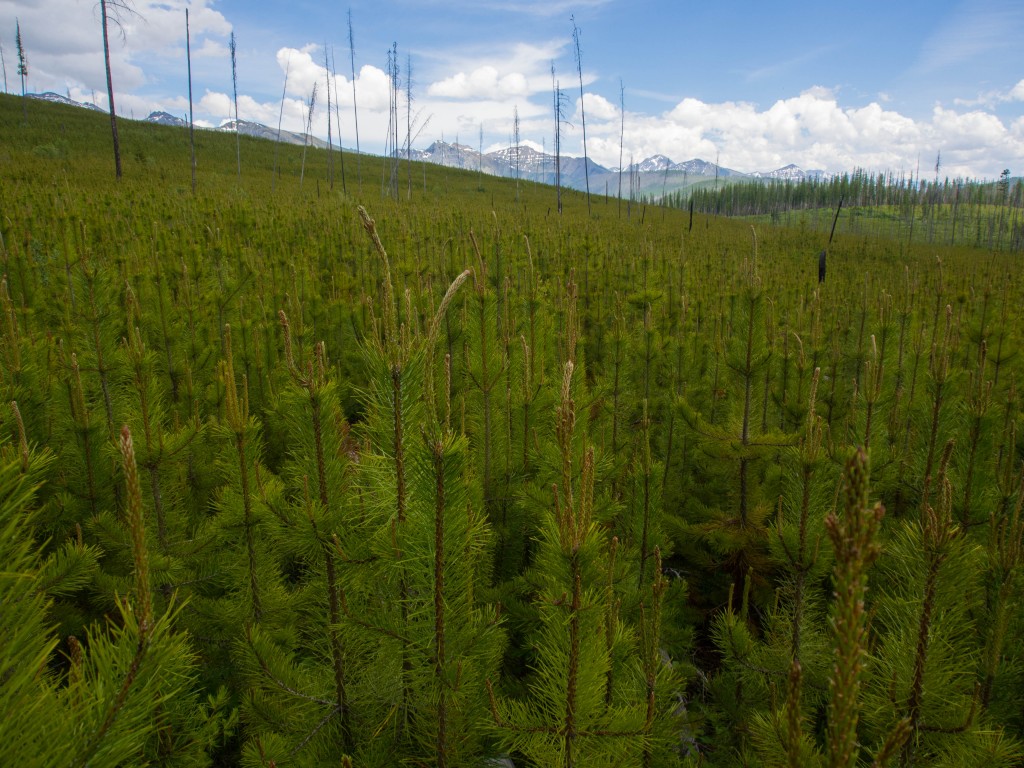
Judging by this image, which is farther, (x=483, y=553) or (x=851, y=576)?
(x=483, y=553)

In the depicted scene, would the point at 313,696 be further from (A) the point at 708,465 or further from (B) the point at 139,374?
(A) the point at 708,465

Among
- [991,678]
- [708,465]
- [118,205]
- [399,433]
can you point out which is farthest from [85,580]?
[118,205]

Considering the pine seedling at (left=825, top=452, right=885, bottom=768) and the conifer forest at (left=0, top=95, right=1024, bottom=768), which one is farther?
the conifer forest at (left=0, top=95, right=1024, bottom=768)

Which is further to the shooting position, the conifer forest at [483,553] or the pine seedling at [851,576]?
the conifer forest at [483,553]

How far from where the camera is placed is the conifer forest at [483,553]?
93 centimetres

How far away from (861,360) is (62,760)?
593 cm

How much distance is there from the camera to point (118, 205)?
10.5 meters

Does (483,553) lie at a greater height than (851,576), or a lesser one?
lesser

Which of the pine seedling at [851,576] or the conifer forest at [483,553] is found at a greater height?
the pine seedling at [851,576]

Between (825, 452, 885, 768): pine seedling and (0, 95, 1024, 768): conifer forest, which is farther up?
(825, 452, 885, 768): pine seedling

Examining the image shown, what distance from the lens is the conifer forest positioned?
93 centimetres

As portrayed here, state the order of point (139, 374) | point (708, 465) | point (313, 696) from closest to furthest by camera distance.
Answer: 1. point (313, 696)
2. point (139, 374)
3. point (708, 465)

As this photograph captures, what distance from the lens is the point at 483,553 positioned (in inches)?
71.1

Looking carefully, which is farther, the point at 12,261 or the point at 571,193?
the point at 571,193
